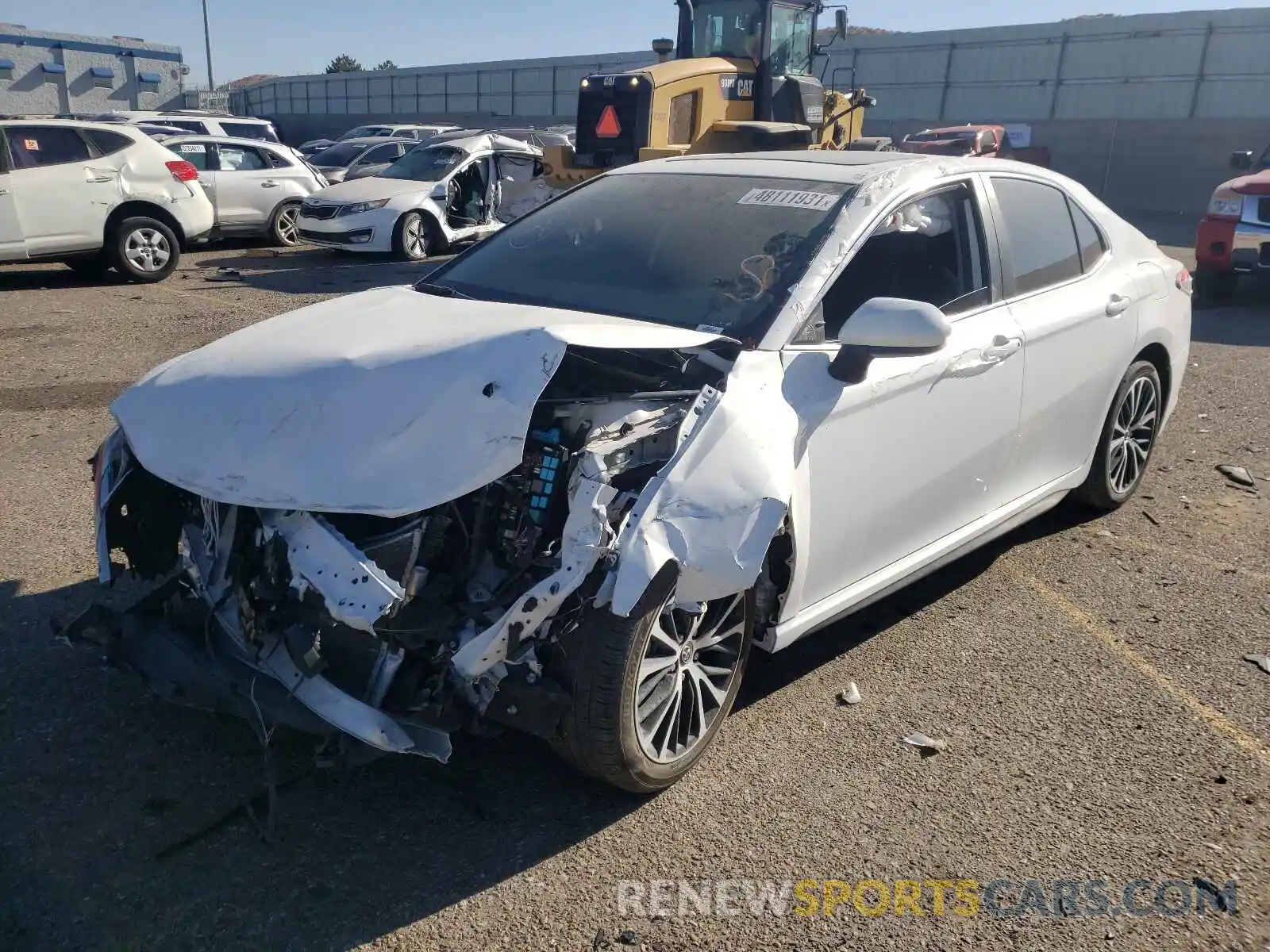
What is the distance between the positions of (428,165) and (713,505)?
1281cm

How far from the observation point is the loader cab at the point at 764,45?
13.1m

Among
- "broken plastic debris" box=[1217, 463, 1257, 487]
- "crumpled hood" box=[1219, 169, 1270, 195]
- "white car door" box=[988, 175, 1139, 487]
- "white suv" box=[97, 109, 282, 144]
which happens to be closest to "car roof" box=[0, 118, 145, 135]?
"white suv" box=[97, 109, 282, 144]

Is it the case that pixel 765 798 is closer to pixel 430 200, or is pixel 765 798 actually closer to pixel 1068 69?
pixel 430 200

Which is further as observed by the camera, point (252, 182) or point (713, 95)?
point (252, 182)

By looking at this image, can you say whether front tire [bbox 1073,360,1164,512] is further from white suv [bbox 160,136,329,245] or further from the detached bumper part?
white suv [bbox 160,136,329,245]

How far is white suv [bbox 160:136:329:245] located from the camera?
564 inches

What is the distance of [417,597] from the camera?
2865mm

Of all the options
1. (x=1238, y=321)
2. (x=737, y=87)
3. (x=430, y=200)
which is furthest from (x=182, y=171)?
(x=1238, y=321)

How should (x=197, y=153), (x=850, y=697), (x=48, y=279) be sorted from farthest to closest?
(x=197, y=153), (x=48, y=279), (x=850, y=697)

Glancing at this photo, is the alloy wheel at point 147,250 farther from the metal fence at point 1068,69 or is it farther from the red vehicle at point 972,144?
the red vehicle at point 972,144

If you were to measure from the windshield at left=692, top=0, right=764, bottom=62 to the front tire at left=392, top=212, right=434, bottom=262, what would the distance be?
13.6 feet

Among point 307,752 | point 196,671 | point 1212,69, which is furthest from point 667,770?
point 1212,69

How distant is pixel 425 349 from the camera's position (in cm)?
316

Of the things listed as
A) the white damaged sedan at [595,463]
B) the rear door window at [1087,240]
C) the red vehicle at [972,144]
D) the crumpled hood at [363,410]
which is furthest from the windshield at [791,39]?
the crumpled hood at [363,410]
